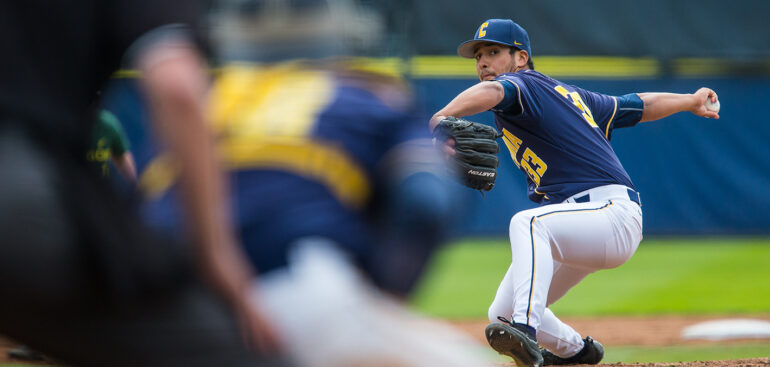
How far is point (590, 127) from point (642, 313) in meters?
3.28

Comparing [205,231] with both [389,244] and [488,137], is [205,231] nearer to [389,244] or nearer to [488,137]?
[389,244]

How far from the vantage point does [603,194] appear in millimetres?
3863

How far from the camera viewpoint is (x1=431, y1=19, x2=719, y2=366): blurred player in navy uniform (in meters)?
3.57

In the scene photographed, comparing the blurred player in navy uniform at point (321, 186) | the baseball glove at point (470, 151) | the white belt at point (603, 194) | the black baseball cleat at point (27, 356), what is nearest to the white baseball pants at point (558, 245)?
the white belt at point (603, 194)

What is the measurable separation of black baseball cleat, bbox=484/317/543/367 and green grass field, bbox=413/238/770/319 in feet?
8.18

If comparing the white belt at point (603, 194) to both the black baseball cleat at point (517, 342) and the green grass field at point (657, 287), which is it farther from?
the green grass field at point (657, 287)

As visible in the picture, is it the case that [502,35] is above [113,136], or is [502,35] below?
above

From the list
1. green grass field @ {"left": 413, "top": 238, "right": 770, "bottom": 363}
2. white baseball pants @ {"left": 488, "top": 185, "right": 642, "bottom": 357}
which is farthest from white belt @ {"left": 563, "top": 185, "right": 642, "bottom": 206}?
green grass field @ {"left": 413, "top": 238, "right": 770, "bottom": 363}

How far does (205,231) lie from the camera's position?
1.31m

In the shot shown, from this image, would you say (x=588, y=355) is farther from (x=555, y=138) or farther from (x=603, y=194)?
(x=555, y=138)

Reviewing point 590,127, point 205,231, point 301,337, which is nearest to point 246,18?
point 205,231

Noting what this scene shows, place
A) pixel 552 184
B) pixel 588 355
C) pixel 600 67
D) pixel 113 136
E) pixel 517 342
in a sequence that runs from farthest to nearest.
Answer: pixel 600 67 < pixel 113 136 < pixel 588 355 < pixel 552 184 < pixel 517 342

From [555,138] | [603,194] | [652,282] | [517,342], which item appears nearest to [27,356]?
[517,342]

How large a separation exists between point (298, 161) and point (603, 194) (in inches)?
103
